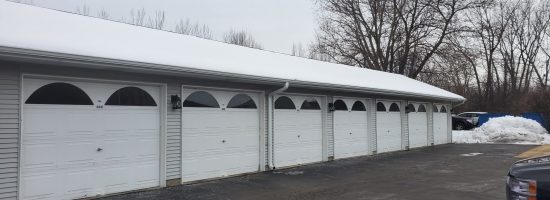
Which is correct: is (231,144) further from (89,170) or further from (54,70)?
(54,70)

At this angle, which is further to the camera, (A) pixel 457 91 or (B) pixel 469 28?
(A) pixel 457 91

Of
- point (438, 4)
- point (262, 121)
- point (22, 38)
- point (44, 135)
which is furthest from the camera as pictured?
point (438, 4)

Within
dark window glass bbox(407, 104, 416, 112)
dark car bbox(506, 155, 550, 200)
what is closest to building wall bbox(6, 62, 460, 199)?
dark window glass bbox(407, 104, 416, 112)

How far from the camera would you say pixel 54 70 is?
27.7ft

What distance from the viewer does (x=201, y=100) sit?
1130cm

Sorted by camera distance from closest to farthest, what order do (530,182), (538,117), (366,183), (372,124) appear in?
(530,182) → (366,183) → (372,124) → (538,117)

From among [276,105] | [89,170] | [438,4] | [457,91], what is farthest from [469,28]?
[89,170]

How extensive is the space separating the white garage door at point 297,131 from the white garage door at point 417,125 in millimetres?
6635

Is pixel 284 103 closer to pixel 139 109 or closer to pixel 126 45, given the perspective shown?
pixel 139 109

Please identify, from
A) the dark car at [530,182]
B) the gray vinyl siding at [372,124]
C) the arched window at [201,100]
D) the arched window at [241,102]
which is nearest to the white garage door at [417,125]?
the gray vinyl siding at [372,124]

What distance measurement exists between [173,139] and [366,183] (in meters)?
4.27

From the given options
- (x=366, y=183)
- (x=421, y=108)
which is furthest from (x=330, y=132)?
(x=421, y=108)

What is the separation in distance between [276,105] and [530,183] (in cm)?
957

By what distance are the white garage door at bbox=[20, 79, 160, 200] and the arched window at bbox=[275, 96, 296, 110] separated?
3.94m
